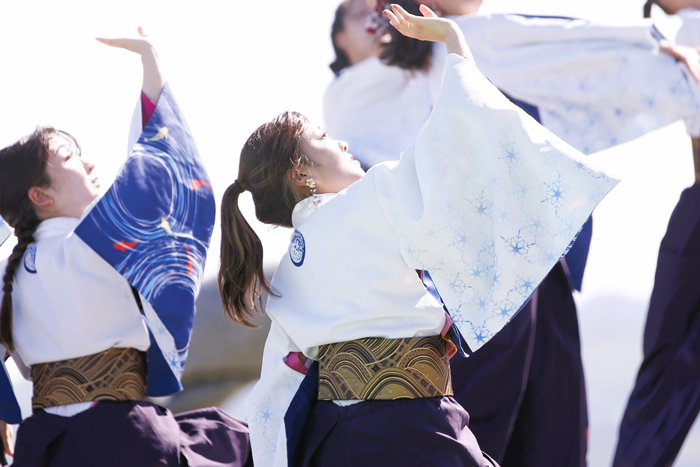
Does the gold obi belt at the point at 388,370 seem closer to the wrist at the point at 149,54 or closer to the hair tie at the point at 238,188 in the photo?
the hair tie at the point at 238,188

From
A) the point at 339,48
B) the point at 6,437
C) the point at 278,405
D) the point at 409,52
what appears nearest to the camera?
the point at 278,405

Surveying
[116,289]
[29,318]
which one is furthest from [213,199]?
[29,318]

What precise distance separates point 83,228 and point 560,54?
1.77 m

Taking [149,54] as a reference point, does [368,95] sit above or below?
below

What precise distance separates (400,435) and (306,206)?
0.59 meters

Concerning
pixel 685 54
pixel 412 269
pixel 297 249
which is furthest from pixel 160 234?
pixel 685 54

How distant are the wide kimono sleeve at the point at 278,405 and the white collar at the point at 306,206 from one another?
0.89ft

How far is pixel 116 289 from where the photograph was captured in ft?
8.26

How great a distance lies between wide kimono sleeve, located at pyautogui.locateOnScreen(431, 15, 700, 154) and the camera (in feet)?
9.75

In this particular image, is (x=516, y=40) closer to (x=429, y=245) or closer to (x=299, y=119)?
(x=299, y=119)

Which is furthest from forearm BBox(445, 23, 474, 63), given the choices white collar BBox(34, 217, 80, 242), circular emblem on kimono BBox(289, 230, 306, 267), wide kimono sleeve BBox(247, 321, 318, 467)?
white collar BBox(34, 217, 80, 242)

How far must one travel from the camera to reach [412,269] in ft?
6.07

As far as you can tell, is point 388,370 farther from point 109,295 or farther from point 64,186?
point 64,186

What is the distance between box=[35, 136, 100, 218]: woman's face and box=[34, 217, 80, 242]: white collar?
5cm
